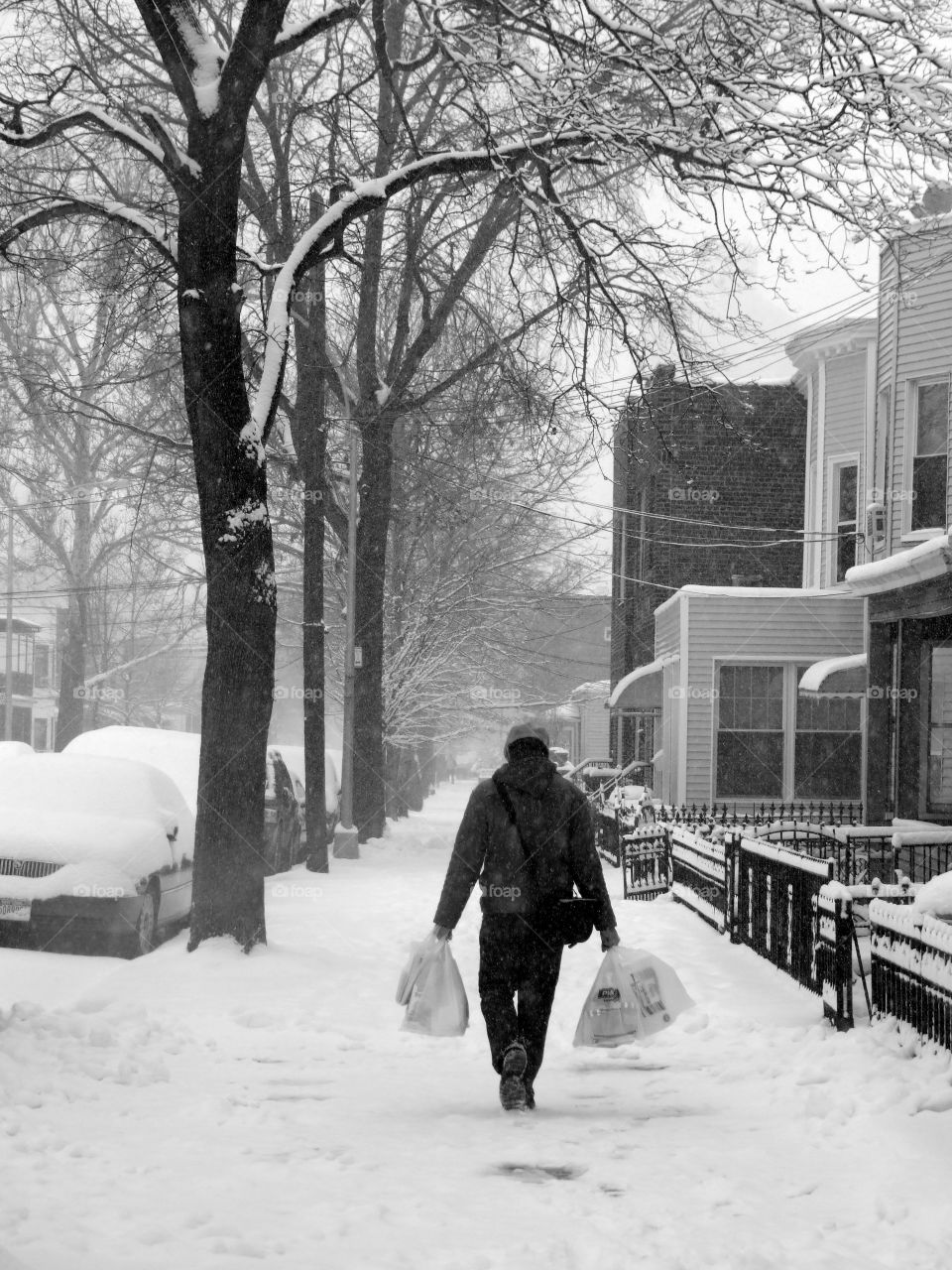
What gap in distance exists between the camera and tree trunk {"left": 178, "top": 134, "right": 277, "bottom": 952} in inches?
403

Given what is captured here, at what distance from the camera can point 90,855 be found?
11.6 m

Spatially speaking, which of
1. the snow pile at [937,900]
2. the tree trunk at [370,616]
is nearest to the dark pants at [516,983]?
the snow pile at [937,900]

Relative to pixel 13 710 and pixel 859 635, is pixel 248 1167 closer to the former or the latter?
pixel 859 635

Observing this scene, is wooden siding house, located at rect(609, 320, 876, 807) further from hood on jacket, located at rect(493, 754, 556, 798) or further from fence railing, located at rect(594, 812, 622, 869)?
hood on jacket, located at rect(493, 754, 556, 798)

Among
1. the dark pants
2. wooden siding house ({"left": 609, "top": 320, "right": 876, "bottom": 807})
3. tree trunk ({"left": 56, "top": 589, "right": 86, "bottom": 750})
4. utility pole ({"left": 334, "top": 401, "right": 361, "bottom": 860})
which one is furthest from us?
tree trunk ({"left": 56, "top": 589, "right": 86, "bottom": 750})

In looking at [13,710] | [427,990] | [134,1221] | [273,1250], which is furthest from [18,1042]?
[13,710]

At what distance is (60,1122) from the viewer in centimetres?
585

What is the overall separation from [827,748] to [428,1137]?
1926 centimetres

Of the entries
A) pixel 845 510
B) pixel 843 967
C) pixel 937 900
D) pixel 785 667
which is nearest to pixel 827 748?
pixel 785 667

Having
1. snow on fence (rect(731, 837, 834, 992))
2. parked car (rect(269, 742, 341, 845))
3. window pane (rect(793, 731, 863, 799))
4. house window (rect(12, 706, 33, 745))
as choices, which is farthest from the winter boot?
house window (rect(12, 706, 33, 745))

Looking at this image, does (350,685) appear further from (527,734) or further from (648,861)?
(527,734)

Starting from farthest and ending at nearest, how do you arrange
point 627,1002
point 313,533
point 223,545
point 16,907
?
1. point 313,533
2. point 16,907
3. point 223,545
4. point 627,1002

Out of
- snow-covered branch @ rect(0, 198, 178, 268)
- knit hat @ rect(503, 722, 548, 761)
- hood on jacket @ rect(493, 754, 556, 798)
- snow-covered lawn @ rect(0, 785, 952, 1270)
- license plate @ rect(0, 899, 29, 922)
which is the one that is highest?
snow-covered branch @ rect(0, 198, 178, 268)

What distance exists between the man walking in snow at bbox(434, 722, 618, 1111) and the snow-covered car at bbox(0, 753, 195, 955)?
562 centimetres
